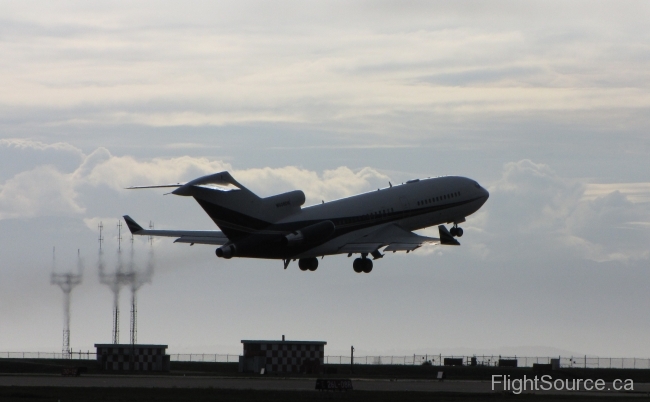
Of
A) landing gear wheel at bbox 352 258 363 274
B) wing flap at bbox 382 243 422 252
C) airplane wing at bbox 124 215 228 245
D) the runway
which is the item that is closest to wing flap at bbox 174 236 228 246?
airplane wing at bbox 124 215 228 245

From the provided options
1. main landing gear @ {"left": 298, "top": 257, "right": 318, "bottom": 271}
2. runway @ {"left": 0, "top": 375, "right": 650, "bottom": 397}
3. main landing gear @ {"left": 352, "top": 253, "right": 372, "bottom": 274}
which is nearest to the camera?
runway @ {"left": 0, "top": 375, "right": 650, "bottom": 397}

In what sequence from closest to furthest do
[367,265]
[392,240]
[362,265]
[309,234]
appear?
[309,234]
[392,240]
[362,265]
[367,265]

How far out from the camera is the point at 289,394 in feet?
165

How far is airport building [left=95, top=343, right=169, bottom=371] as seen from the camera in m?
81.9

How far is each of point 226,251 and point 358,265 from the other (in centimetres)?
1338

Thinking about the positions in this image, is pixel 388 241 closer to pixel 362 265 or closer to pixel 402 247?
pixel 402 247

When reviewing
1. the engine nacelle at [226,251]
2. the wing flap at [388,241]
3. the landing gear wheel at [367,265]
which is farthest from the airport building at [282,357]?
the engine nacelle at [226,251]

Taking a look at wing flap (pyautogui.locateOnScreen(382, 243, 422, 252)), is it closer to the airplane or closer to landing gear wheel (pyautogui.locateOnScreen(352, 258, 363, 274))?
the airplane

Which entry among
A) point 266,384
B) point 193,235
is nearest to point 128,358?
point 193,235

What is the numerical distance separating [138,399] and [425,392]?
14.6 meters

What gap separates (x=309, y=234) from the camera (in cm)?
7125

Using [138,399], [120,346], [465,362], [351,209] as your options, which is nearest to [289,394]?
[138,399]

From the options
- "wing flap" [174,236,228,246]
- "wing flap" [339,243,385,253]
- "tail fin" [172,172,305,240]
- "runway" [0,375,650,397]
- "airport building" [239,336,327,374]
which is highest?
"tail fin" [172,172,305,240]

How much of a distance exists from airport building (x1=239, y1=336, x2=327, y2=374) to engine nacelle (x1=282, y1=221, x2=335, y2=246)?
10902 mm
